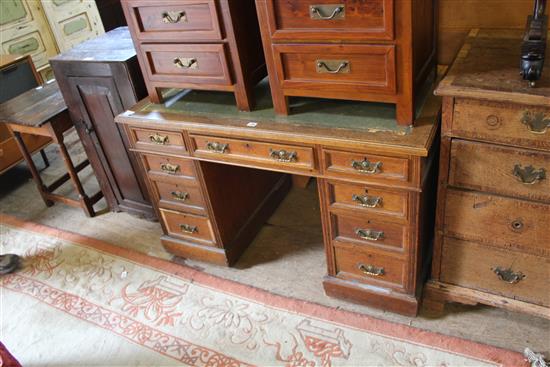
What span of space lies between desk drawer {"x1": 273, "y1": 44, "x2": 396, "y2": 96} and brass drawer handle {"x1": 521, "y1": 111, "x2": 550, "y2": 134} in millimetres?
361

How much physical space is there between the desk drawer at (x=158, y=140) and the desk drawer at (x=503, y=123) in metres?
0.99

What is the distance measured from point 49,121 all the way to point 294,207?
51.0 inches

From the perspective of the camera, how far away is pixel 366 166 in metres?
1.45

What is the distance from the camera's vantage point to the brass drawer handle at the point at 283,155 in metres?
1.55

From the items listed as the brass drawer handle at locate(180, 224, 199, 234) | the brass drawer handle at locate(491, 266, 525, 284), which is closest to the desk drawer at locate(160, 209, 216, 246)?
the brass drawer handle at locate(180, 224, 199, 234)

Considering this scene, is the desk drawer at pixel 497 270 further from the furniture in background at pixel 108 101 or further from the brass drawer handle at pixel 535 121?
the furniture in background at pixel 108 101

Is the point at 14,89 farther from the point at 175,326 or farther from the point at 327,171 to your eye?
the point at 327,171

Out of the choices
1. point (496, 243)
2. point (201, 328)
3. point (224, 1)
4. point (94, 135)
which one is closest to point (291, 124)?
point (224, 1)

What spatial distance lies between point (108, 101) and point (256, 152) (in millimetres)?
882

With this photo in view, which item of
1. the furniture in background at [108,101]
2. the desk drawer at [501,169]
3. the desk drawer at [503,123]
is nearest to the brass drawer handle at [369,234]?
the desk drawer at [501,169]

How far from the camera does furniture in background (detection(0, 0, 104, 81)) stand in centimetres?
355

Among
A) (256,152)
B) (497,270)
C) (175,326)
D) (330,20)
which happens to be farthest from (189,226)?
(497,270)

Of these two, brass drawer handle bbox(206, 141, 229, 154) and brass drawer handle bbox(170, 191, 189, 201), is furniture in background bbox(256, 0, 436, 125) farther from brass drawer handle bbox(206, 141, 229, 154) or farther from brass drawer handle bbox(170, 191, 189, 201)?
brass drawer handle bbox(170, 191, 189, 201)

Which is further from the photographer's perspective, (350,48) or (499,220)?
(499,220)
